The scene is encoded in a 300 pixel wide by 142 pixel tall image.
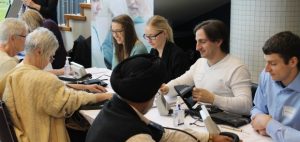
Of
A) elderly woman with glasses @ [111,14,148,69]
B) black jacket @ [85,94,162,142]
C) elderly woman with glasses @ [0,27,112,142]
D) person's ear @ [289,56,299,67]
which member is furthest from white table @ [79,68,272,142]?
elderly woman with glasses @ [111,14,148,69]

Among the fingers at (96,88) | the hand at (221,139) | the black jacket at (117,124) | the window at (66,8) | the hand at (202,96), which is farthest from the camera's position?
the window at (66,8)

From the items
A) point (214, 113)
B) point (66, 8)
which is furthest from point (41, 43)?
point (66, 8)

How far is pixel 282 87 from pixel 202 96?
1.68 feet

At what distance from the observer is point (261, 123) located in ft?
7.11

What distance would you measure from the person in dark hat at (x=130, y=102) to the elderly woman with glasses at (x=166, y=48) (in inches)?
76.7

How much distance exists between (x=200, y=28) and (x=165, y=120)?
27.2 inches

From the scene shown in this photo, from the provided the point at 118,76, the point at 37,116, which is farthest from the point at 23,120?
the point at 118,76

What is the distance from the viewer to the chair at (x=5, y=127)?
2.34 m

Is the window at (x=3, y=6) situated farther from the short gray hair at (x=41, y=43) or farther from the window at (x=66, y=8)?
the short gray hair at (x=41, y=43)

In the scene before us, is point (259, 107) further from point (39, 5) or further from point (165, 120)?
point (39, 5)

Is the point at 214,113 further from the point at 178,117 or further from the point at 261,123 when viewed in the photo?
the point at 261,123

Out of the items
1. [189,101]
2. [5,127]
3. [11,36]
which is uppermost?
[11,36]

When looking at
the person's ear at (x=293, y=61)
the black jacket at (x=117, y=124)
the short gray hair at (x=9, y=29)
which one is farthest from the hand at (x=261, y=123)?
the short gray hair at (x=9, y=29)

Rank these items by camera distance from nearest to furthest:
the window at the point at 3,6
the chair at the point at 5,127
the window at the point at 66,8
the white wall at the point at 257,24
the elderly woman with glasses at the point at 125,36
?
the chair at the point at 5,127 → the white wall at the point at 257,24 → the elderly woman with glasses at the point at 125,36 → the window at the point at 66,8 → the window at the point at 3,6
